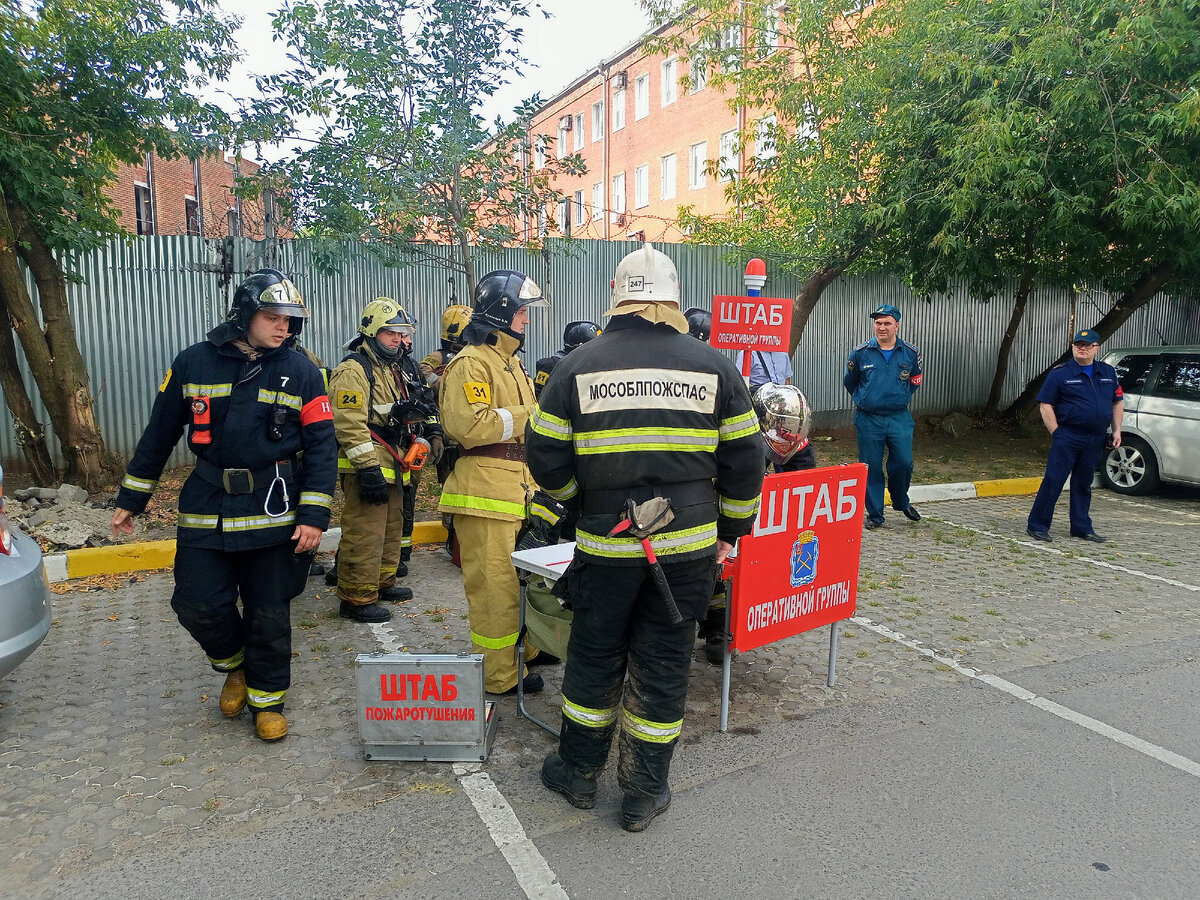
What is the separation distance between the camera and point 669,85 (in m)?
32.4

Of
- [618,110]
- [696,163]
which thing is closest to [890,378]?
[696,163]

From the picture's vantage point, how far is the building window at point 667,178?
32875 mm

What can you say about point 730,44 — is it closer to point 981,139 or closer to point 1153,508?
point 981,139

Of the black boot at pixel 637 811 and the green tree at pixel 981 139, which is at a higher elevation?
the green tree at pixel 981 139

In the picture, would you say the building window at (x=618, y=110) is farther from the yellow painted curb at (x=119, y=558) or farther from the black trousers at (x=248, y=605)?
the black trousers at (x=248, y=605)

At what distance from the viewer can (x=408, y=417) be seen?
5.61 meters

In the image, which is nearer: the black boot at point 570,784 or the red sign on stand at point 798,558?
the black boot at point 570,784

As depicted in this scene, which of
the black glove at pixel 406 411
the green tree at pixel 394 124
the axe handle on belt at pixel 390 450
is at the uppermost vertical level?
the green tree at pixel 394 124

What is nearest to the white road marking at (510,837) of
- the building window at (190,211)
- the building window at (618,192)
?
the building window at (190,211)

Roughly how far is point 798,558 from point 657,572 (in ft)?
4.44

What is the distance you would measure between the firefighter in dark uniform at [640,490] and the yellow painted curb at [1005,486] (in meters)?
8.06

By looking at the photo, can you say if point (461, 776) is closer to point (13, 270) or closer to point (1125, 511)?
point (13, 270)

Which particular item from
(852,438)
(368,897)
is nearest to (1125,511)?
(852,438)

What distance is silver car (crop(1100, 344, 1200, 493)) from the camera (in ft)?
30.6
